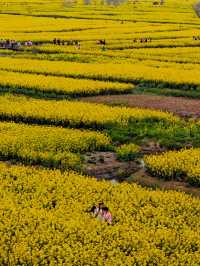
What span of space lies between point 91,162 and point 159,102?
8991 mm

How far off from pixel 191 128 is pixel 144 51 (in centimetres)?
2268

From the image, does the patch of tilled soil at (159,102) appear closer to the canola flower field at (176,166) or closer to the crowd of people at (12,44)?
the canola flower field at (176,166)

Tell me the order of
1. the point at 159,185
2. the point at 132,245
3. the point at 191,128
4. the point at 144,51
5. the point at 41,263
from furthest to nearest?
the point at 144,51 → the point at 191,128 → the point at 159,185 → the point at 132,245 → the point at 41,263

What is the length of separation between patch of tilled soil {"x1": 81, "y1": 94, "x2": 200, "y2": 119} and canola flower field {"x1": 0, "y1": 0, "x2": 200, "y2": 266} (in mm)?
655

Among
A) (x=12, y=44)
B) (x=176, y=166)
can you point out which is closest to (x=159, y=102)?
(x=176, y=166)

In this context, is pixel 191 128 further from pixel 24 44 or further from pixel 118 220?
pixel 24 44

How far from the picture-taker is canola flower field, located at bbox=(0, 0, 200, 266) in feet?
35.3

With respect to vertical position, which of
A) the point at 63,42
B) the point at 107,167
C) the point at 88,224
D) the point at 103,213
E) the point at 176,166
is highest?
the point at 103,213

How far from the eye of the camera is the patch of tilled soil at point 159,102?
23.2 metres

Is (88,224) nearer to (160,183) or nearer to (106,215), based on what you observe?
(106,215)

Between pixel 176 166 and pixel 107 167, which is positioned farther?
pixel 107 167

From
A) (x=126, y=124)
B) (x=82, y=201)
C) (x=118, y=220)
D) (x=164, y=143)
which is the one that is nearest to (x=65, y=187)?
(x=82, y=201)

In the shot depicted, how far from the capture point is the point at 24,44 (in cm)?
4403

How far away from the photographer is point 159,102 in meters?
24.8
